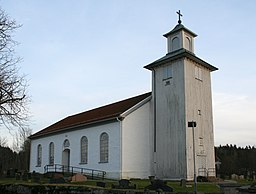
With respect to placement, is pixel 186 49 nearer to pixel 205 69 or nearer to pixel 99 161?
pixel 205 69

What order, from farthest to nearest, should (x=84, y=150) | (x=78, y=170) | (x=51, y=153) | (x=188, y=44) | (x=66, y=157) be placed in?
1. (x=51, y=153)
2. (x=66, y=157)
3. (x=78, y=170)
4. (x=84, y=150)
5. (x=188, y=44)

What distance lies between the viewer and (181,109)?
98.3ft

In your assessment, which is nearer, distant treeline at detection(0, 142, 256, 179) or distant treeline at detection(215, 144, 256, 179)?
distant treeline at detection(0, 142, 256, 179)

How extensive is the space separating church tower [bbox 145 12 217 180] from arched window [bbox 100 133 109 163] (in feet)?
14.5

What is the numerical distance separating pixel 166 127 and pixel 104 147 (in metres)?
6.07

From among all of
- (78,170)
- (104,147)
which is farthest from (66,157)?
(104,147)

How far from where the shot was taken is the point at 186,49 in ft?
106

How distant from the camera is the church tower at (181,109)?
29516 mm

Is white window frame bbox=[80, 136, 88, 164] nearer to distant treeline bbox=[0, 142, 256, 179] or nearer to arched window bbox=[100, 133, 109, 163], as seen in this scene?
arched window bbox=[100, 133, 109, 163]

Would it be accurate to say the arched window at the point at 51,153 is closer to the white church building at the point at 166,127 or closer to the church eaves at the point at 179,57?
the white church building at the point at 166,127

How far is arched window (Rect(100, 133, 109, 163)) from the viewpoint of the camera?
105 feet

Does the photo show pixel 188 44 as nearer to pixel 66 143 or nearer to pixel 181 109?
pixel 181 109

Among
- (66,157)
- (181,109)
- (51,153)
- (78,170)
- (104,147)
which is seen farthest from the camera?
(51,153)

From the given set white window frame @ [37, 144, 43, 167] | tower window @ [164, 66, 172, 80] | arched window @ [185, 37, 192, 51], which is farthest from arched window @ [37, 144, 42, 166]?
arched window @ [185, 37, 192, 51]
